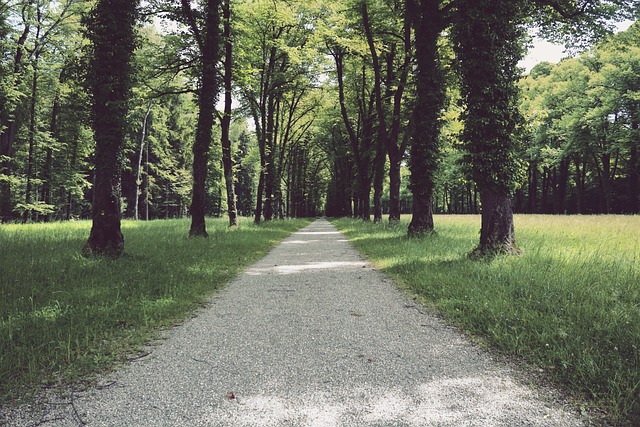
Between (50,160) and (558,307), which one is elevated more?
(50,160)

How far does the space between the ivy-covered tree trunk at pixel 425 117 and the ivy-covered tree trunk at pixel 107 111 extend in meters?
9.48

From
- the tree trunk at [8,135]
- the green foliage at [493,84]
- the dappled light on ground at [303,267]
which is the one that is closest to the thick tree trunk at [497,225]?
the green foliage at [493,84]

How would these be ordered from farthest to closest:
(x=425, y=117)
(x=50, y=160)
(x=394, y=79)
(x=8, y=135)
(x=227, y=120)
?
(x=50, y=160) → (x=8, y=135) → (x=394, y=79) → (x=227, y=120) → (x=425, y=117)

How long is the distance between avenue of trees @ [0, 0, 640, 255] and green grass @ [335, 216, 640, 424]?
1.65 meters

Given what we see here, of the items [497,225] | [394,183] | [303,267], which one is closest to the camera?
[497,225]

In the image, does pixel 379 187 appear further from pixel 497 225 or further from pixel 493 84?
pixel 497 225

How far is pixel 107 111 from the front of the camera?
7.94 meters

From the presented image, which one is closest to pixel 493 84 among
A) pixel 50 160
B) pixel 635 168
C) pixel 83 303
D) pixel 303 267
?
pixel 303 267

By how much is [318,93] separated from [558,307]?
91.6 ft

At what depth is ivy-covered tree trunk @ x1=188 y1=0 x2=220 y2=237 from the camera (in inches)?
512

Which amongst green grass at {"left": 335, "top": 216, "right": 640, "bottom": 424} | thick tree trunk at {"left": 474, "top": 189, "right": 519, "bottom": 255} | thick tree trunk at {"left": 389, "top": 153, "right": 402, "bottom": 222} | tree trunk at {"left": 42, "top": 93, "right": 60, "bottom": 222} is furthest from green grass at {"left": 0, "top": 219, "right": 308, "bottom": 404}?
tree trunk at {"left": 42, "top": 93, "right": 60, "bottom": 222}

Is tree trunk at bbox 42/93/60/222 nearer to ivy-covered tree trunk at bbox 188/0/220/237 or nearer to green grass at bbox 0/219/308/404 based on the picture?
ivy-covered tree trunk at bbox 188/0/220/237

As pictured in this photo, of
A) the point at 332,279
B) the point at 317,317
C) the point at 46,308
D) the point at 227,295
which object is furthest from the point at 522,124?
the point at 46,308

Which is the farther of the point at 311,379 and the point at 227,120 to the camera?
the point at 227,120
